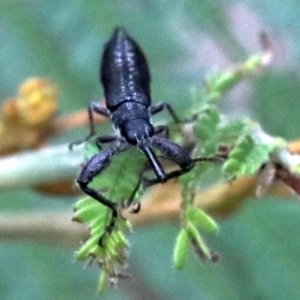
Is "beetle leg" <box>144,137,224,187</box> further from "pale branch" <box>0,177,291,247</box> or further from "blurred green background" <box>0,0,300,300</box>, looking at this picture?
"blurred green background" <box>0,0,300,300</box>

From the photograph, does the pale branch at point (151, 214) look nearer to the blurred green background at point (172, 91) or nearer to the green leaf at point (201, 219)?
the green leaf at point (201, 219)

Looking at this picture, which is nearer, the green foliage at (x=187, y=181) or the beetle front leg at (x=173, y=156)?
the green foliage at (x=187, y=181)

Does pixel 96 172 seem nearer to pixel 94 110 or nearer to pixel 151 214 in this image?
pixel 151 214

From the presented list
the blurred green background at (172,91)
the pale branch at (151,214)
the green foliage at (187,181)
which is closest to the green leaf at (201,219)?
the green foliage at (187,181)

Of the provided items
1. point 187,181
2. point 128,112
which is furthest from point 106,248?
point 128,112

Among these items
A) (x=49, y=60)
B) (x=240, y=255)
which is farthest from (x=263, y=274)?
(x=49, y=60)

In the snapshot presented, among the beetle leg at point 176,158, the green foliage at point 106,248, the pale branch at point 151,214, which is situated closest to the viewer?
the green foliage at point 106,248
